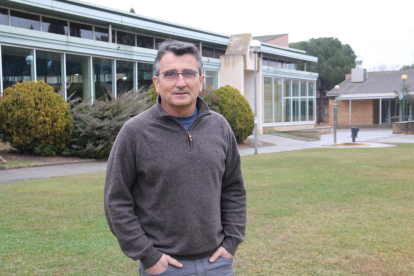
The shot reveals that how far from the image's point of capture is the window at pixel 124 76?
20.3m

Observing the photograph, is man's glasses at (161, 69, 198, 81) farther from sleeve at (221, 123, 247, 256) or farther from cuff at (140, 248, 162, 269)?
cuff at (140, 248, 162, 269)

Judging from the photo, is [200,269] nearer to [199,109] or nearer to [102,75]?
[199,109]

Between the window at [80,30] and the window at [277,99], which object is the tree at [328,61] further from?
the window at [80,30]

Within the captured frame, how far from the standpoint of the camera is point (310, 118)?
36.4 m

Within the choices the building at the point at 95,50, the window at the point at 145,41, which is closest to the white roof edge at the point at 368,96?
the building at the point at 95,50

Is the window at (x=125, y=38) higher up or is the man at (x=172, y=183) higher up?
the window at (x=125, y=38)

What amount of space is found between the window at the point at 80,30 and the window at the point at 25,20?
1.76 m

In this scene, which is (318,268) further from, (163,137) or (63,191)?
(63,191)

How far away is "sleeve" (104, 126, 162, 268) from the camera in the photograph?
Answer: 7.12 ft

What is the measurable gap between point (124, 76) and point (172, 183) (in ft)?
62.7

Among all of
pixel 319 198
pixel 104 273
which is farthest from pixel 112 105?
pixel 104 273

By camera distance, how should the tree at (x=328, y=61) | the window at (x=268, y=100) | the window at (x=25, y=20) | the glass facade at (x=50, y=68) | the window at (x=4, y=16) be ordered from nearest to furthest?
the window at (x=4, y=16) < the glass facade at (x=50, y=68) < the window at (x=25, y=20) < the window at (x=268, y=100) < the tree at (x=328, y=61)

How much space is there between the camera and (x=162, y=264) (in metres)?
2.21

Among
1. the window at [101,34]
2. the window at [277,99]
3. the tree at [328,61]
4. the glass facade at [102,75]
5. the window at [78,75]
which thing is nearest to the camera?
the window at [78,75]
